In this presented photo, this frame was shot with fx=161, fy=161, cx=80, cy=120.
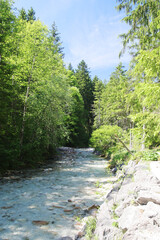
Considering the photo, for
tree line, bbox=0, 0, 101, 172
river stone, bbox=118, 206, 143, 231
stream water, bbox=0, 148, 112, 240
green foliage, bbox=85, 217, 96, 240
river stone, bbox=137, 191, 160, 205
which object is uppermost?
tree line, bbox=0, 0, 101, 172

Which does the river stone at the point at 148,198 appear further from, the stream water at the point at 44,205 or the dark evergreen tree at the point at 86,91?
the dark evergreen tree at the point at 86,91

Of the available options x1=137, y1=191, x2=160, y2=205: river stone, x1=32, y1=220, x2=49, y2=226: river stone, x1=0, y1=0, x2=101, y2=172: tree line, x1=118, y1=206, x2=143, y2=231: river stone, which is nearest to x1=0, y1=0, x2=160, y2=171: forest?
x1=0, y1=0, x2=101, y2=172: tree line

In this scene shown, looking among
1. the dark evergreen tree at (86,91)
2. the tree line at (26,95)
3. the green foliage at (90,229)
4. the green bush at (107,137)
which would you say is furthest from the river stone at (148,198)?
the dark evergreen tree at (86,91)

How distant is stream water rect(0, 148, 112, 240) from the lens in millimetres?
3545

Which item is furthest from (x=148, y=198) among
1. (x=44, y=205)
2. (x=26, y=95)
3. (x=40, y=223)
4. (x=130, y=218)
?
(x=26, y=95)

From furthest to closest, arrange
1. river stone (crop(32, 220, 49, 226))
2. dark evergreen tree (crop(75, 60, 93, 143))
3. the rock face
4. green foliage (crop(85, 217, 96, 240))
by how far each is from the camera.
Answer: dark evergreen tree (crop(75, 60, 93, 143)) → river stone (crop(32, 220, 49, 226)) → green foliage (crop(85, 217, 96, 240)) → the rock face

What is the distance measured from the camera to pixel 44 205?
16.1 feet

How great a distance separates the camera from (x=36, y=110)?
11.2 meters

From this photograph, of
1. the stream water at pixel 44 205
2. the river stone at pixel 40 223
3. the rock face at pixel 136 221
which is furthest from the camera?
the river stone at pixel 40 223

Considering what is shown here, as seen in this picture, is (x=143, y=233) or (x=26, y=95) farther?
(x=26, y=95)

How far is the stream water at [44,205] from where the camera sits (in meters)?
3.54

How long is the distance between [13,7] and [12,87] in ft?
16.3

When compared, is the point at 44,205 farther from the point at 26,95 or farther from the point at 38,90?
the point at 38,90

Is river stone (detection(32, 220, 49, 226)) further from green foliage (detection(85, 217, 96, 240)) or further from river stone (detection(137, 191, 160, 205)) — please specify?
river stone (detection(137, 191, 160, 205))
